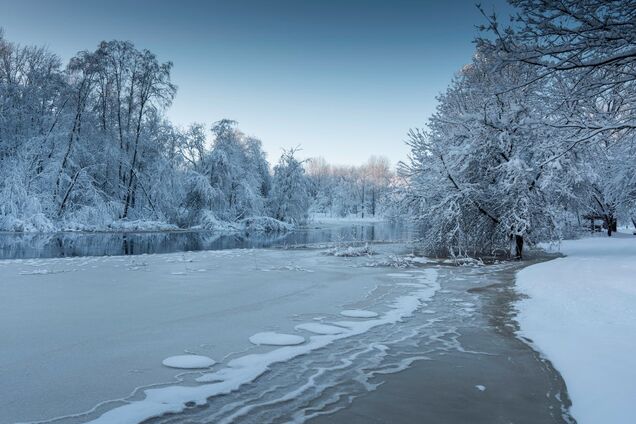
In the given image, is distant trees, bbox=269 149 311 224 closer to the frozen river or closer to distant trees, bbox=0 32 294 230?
distant trees, bbox=0 32 294 230

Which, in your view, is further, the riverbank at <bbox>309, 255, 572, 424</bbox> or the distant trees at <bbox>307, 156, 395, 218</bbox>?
the distant trees at <bbox>307, 156, 395, 218</bbox>

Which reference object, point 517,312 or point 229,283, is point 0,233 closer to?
point 229,283

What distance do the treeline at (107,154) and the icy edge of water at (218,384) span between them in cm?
2508

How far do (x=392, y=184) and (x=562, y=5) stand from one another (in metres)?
12.6

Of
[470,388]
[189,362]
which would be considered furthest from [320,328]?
[470,388]

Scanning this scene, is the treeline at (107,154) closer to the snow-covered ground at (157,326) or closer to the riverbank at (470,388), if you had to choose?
the snow-covered ground at (157,326)

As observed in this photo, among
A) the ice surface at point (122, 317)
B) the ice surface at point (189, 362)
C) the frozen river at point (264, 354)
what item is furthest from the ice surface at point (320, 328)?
the ice surface at point (189, 362)

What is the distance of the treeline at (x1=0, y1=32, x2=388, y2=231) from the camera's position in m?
27.0

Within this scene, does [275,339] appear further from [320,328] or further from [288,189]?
[288,189]

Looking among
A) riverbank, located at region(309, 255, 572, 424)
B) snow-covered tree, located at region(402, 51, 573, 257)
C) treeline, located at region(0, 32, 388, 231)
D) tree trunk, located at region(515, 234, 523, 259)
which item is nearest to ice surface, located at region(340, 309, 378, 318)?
riverbank, located at region(309, 255, 572, 424)

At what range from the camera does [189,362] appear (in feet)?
13.8

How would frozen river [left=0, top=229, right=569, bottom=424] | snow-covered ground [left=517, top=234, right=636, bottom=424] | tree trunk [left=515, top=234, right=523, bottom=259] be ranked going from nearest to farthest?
frozen river [left=0, top=229, right=569, bottom=424], snow-covered ground [left=517, top=234, right=636, bottom=424], tree trunk [left=515, top=234, right=523, bottom=259]

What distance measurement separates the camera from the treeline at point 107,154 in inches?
1061

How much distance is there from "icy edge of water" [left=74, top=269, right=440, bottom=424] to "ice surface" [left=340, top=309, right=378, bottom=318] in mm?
270
